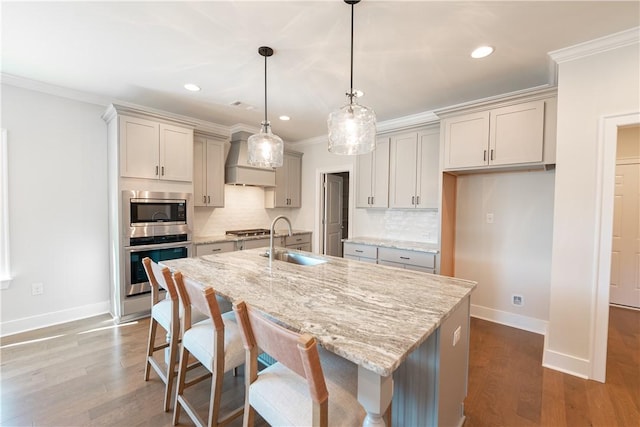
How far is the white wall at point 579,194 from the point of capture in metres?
2.10

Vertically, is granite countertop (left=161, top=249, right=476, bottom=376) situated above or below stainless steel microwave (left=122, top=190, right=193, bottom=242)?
below

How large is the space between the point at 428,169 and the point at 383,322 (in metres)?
2.81

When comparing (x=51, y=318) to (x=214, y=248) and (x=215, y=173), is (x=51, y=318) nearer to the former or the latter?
(x=214, y=248)

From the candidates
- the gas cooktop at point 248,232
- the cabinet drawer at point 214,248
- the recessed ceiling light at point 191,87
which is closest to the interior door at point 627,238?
the gas cooktop at point 248,232

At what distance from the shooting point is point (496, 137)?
2850 millimetres

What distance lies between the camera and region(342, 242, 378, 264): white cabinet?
12.5ft

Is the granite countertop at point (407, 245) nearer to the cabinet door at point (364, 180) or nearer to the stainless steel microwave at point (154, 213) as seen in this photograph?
the cabinet door at point (364, 180)

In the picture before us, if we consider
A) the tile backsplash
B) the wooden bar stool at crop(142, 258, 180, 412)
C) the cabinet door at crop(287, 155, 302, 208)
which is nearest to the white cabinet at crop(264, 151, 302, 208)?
the cabinet door at crop(287, 155, 302, 208)

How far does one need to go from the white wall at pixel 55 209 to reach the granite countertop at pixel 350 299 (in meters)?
1.85

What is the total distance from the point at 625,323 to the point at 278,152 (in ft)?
14.6

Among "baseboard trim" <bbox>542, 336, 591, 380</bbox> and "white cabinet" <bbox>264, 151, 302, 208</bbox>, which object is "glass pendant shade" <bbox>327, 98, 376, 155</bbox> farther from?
"white cabinet" <bbox>264, 151, 302, 208</bbox>

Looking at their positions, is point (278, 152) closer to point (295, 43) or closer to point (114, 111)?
point (295, 43)

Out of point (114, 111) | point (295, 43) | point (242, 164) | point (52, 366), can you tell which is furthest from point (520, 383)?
point (114, 111)

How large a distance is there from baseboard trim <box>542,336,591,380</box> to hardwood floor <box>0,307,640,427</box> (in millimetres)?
67
